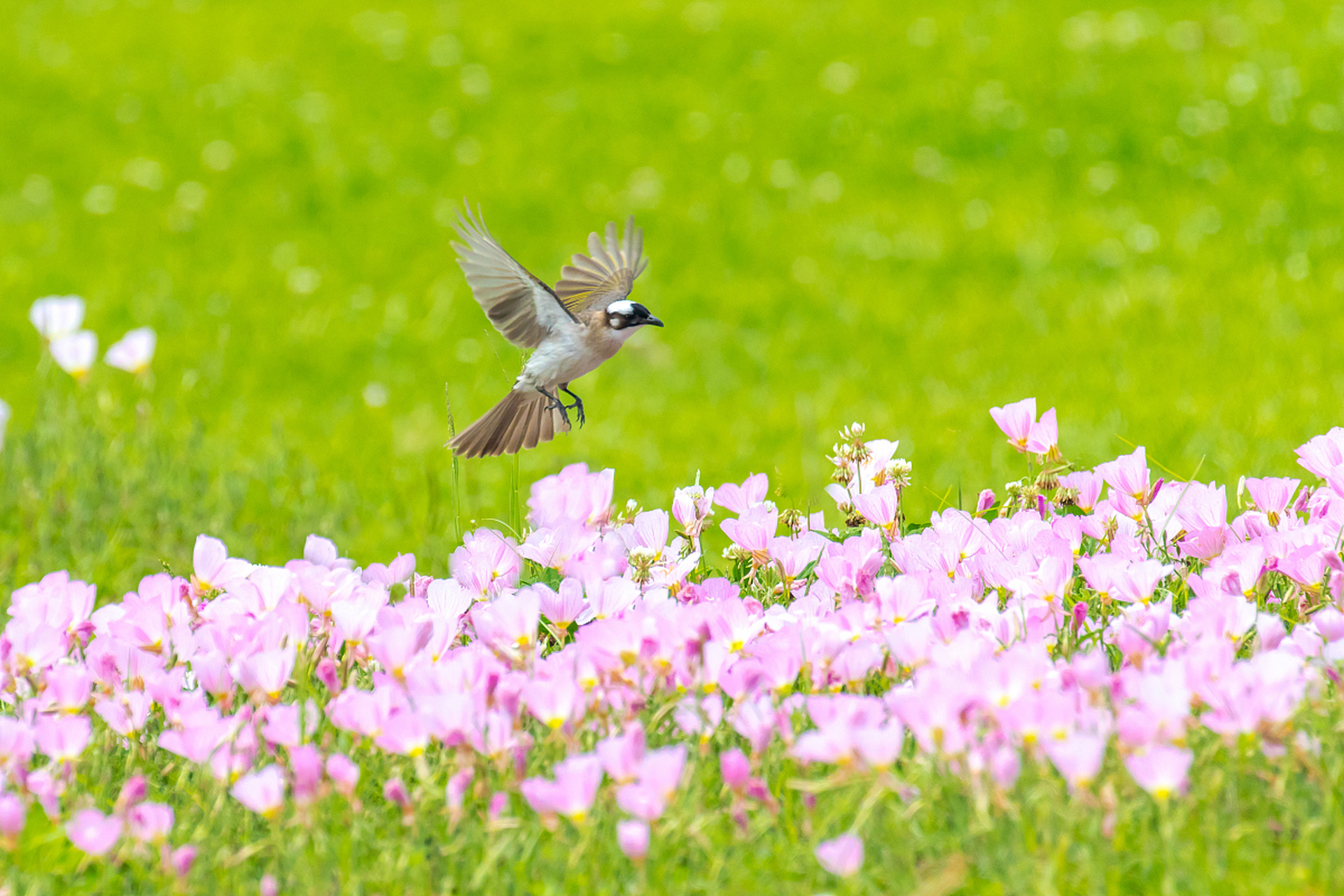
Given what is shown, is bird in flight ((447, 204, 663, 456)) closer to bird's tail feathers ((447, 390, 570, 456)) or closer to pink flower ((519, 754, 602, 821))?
bird's tail feathers ((447, 390, 570, 456))

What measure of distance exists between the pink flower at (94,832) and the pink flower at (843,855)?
0.89 meters

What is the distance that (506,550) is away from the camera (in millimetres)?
2623

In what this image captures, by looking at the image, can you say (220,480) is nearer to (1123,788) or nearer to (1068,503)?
(1068,503)

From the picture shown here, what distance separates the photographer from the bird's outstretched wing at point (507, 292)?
2387 millimetres

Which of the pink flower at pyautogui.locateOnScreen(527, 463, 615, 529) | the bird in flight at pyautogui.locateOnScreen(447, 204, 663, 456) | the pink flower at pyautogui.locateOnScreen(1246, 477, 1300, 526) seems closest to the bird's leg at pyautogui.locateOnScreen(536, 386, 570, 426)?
the bird in flight at pyautogui.locateOnScreen(447, 204, 663, 456)

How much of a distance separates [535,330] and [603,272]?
1.56 ft

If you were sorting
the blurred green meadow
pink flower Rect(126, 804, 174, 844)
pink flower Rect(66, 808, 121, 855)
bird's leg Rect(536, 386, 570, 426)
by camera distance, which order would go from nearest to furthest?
1. pink flower Rect(66, 808, 121, 855)
2. pink flower Rect(126, 804, 174, 844)
3. bird's leg Rect(536, 386, 570, 426)
4. the blurred green meadow

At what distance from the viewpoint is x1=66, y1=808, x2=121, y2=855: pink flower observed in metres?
1.66

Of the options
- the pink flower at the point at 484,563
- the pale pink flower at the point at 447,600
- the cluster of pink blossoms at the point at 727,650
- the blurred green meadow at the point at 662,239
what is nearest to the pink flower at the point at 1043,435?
the cluster of pink blossoms at the point at 727,650

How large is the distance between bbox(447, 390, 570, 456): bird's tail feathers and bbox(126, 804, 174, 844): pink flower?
1.03m

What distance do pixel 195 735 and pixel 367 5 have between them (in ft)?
42.1

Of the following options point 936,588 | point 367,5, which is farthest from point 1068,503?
point 367,5

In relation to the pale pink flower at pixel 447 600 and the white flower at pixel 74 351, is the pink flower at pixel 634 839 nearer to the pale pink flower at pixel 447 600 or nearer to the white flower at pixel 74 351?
the pale pink flower at pixel 447 600

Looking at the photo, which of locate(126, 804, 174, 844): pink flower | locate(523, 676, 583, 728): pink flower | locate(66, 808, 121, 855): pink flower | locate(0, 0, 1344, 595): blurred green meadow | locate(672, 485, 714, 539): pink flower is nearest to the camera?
locate(66, 808, 121, 855): pink flower
